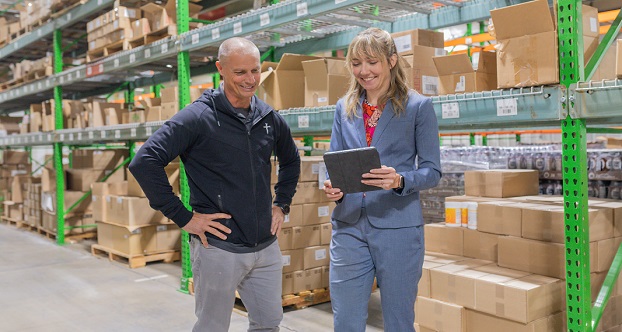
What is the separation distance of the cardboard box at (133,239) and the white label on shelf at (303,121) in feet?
10.0

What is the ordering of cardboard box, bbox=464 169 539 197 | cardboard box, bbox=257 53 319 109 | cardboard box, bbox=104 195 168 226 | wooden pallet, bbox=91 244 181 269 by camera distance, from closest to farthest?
1. cardboard box, bbox=464 169 539 197
2. cardboard box, bbox=257 53 319 109
3. cardboard box, bbox=104 195 168 226
4. wooden pallet, bbox=91 244 181 269

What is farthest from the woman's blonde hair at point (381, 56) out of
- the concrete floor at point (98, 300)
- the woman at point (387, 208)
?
the concrete floor at point (98, 300)

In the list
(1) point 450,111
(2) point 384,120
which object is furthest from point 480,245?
(2) point 384,120

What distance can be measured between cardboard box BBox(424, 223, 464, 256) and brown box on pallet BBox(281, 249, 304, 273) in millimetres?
1374

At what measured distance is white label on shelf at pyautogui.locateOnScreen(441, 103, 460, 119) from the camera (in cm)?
287

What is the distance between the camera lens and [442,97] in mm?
2951

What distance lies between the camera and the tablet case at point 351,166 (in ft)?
6.69

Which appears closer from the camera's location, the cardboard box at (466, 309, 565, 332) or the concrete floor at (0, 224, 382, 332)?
the cardboard box at (466, 309, 565, 332)

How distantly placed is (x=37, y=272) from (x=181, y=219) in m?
4.62

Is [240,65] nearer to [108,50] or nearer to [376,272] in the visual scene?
[376,272]

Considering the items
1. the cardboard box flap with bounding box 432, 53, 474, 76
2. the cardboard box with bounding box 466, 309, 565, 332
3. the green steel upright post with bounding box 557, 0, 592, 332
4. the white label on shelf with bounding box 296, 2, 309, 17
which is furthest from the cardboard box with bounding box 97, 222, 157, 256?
the green steel upright post with bounding box 557, 0, 592, 332

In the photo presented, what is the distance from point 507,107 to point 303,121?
1591 millimetres

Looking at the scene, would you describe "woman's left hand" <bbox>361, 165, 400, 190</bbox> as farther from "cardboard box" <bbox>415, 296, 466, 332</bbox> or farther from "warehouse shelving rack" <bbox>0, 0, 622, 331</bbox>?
"cardboard box" <bbox>415, 296, 466, 332</bbox>

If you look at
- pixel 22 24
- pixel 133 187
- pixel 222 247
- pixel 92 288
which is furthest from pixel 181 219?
pixel 22 24
